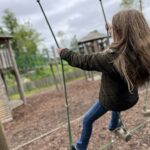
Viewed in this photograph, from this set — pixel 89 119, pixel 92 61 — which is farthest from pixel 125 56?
pixel 89 119

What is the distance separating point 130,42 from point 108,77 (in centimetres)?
37

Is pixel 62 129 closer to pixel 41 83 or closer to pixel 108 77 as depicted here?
pixel 108 77

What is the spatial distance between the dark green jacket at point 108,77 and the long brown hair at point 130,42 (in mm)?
72

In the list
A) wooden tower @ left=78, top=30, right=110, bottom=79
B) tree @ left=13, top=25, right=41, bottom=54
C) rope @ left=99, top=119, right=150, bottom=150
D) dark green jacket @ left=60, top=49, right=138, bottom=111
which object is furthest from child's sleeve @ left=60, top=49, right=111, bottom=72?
tree @ left=13, top=25, right=41, bottom=54

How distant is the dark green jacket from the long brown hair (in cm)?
7

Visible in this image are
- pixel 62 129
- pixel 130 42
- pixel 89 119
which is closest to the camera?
pixel 130 42

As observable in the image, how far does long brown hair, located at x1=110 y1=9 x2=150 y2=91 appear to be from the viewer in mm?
2346

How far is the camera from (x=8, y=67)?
8781mm

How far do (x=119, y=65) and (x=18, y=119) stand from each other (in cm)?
491

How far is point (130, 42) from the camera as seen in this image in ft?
7.76

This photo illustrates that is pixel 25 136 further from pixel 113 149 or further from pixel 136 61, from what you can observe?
pixel 136 61

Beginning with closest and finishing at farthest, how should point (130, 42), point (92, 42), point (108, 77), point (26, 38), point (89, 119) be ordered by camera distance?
point (130, 42) → point (108, 77) → point (89, 119) → point (92, 42) → point (26, 38)

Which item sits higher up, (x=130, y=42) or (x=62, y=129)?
(x=130, y=42)

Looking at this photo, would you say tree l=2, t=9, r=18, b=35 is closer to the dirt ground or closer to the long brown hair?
the dirt ground
